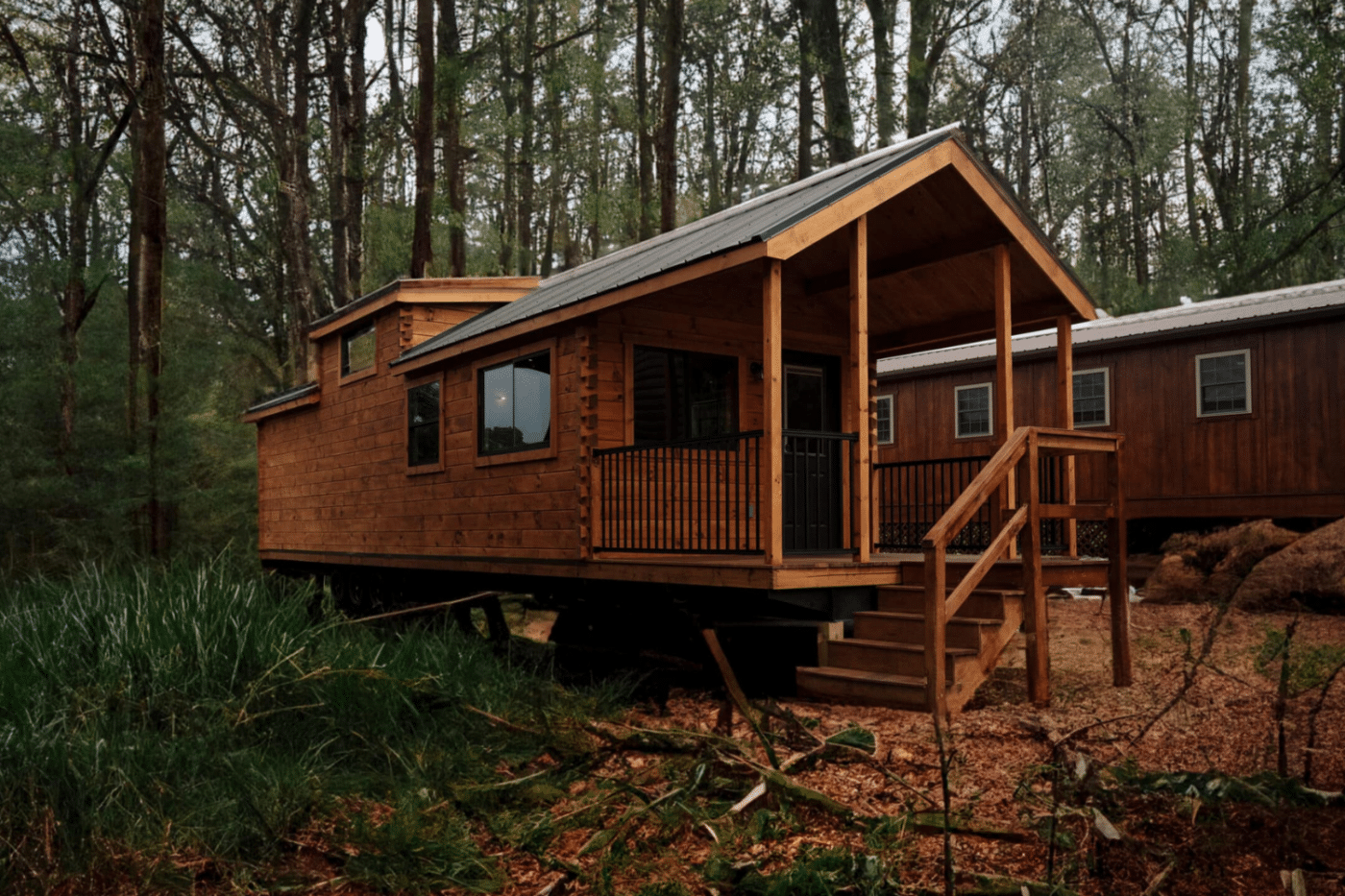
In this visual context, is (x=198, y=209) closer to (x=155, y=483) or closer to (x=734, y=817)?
(x=155, y=483)

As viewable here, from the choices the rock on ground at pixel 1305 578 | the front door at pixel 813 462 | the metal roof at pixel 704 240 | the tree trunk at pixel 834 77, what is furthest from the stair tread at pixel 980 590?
the tree trunk at pixel 834 77

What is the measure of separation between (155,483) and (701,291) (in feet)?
32.2

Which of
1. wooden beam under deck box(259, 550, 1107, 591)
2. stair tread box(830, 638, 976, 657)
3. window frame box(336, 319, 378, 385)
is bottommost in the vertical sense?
stair tread box(830, 638, 976, 657)

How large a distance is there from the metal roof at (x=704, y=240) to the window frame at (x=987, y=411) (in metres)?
6.86

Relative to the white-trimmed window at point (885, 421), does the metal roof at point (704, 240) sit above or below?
above

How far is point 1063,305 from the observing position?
1024cm

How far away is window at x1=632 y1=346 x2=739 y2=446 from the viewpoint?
10.6 meters

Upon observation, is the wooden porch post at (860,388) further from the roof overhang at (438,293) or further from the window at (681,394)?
the roof overhang at (438,293)

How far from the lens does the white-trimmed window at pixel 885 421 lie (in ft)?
60.5

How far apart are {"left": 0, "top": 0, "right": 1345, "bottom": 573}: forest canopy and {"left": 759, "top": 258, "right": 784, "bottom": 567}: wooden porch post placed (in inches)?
441

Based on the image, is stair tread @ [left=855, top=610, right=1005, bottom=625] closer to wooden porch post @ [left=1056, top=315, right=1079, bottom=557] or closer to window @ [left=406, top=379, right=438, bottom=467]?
wooden porch post @ [left=1056, top=315, right=1079, bottom=557]

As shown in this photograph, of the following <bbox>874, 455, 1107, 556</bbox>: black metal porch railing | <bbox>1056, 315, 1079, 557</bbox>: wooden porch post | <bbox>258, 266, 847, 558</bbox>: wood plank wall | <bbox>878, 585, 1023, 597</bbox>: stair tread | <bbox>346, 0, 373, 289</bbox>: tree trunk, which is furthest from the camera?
<bbox>346, 0, 373, 289</bbox>: tree trunk

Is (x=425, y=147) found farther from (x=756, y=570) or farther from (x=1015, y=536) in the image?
(x=1015, y=536)

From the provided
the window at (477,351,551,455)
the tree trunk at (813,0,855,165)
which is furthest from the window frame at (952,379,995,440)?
the window at (477,351,551,455)
